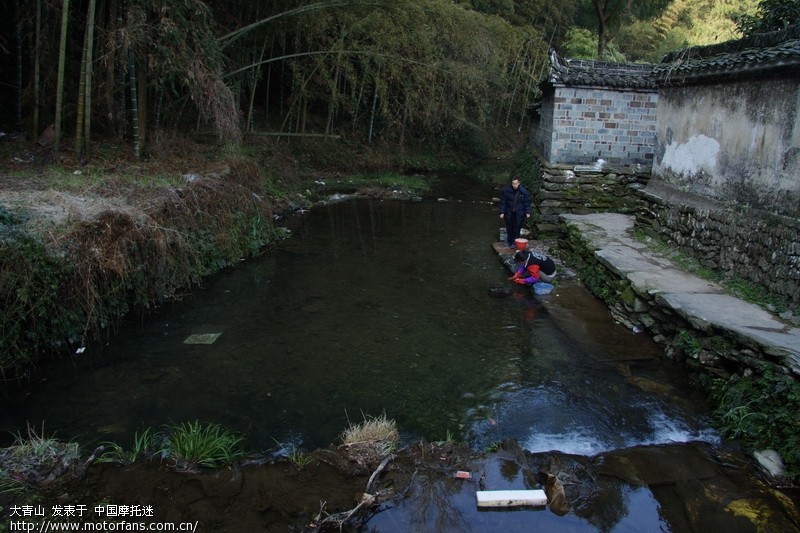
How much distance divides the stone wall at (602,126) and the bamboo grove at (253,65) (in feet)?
14.7

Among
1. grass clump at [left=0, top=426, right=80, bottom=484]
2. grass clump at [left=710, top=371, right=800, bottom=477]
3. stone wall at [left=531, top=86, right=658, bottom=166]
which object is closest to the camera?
grass clump at [left=0, top=426, right=80, bottom=484]

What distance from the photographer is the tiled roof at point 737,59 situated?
6.09 meters

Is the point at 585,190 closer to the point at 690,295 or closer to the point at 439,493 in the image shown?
the point at 690,295

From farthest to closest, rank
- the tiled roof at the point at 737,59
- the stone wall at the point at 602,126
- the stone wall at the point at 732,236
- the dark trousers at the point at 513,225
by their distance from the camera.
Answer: the stone wall at the point at 602,126 → the dark trousers at the point at 513,225 → the tiled roof at the point at 737,59 → the stone wall at the point at 732,236

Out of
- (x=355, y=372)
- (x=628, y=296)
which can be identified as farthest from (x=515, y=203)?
(x=355, y=372)

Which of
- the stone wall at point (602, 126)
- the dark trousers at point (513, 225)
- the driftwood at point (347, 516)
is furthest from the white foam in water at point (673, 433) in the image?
the stone wall at point (602, 126)

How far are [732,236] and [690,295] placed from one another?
1135 millimetres

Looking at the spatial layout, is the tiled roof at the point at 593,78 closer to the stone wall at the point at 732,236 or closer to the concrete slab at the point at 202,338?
the stone wall at the point at 732,236

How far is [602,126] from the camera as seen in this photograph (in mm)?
11078

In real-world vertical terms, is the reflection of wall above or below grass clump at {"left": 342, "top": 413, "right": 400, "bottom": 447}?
above

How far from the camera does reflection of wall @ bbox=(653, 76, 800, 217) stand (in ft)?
20.1

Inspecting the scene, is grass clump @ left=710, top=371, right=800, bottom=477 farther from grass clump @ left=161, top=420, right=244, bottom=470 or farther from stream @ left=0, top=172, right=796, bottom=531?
grass clump @ left=161, top=420, right=244, bottom=470

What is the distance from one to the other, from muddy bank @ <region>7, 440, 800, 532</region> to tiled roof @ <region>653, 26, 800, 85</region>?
4.46 meters

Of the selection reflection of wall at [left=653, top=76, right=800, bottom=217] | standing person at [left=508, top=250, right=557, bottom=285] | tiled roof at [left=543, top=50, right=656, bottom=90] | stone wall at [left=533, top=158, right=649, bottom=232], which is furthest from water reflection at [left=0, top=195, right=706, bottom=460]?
tiled roof at [left=543, top=50, right=656, bottom=90]
